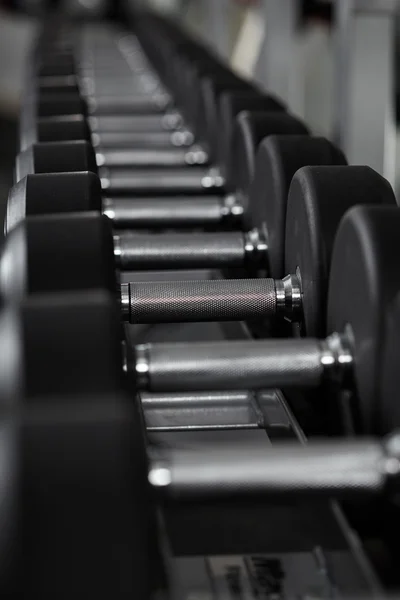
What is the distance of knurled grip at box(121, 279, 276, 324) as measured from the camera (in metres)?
0.94

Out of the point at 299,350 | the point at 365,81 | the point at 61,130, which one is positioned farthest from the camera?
the point at 365,81

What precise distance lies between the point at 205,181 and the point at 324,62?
1.86 m

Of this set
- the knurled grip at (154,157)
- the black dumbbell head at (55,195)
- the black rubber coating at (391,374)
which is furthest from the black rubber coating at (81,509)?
the knurled grip at (154,157)

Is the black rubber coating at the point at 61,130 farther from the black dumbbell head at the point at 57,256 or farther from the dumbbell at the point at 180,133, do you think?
the black dumbbell head at the point at 57,256

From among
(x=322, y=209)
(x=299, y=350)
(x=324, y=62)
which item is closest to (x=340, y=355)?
(x=299, y=350)

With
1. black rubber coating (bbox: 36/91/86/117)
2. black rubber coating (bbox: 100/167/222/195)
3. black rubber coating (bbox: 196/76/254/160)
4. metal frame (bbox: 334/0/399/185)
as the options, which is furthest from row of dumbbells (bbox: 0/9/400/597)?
metal frame (bbox: 334/0/399/185)

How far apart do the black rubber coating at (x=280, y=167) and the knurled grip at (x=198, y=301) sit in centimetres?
14

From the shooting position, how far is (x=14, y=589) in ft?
1.55

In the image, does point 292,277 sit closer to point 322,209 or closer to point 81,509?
point 322,209

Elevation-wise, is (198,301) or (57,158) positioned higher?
(57,158)

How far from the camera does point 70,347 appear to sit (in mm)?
585

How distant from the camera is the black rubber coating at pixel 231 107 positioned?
1571 millimetres

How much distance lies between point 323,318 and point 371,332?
0.20 m

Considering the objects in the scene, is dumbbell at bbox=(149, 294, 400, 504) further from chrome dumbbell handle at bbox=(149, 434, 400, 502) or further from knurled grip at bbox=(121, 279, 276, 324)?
knurled grip at bbox=(121, 279, 276, 324)
